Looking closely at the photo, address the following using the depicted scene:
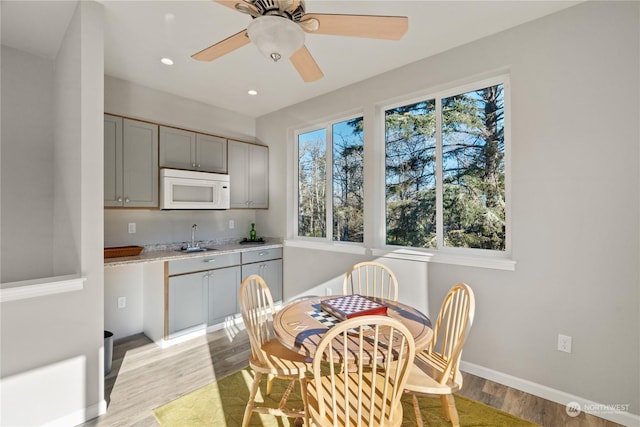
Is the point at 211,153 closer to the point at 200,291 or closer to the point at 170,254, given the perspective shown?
the point at 170,254

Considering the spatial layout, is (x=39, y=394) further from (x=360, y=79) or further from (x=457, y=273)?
(x=360, y=79)

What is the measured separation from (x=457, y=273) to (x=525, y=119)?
1.31 m

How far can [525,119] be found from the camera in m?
2.25

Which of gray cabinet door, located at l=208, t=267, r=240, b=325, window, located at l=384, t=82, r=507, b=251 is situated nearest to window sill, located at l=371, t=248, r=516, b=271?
window, located at l=384, t=82, r=507, b=251

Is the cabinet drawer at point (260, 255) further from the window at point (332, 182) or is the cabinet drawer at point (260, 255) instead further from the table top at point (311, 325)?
the table top at point (311, 325)

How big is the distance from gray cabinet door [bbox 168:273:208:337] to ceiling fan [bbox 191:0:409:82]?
7.78ft

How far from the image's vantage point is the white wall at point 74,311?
5.66 feet

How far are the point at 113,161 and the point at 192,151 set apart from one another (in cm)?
82

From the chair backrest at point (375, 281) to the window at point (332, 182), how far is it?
0.50 metres

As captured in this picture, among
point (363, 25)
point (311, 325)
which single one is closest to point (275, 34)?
point (363, 25)

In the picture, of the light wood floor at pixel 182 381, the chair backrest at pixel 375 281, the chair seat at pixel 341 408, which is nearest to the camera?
the chair seat at pixel 341 408

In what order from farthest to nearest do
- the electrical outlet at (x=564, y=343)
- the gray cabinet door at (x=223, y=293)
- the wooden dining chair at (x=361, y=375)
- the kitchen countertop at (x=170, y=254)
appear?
the gray cabinet door at (x=223, y=293)
the kitchen countertop at (x=170, y=254)
the electrical outlet at (x=564, y=343)
the wooden dining chair at (x=361, y=375)

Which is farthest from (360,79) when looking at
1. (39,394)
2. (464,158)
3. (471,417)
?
(39,394)

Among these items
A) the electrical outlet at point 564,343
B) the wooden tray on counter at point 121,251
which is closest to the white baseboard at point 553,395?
the electrical outlet at point 564,343
